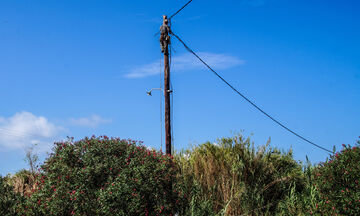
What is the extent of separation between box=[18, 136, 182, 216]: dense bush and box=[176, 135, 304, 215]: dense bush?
3.93ft

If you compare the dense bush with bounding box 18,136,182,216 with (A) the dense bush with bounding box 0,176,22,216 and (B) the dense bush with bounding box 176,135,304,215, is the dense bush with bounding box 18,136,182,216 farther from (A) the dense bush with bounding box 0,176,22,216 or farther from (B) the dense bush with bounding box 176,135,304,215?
(B) the dense bush with bounding box 176,135,304,215

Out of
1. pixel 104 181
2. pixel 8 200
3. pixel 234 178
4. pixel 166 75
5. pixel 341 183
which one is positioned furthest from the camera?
pixel 166 75

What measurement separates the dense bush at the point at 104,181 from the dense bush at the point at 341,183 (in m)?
4.37

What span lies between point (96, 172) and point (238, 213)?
519cm

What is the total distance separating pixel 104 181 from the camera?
1072 centimetres

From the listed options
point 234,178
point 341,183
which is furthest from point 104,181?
point 341,183

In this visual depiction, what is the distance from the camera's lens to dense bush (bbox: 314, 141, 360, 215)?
9.47 meters

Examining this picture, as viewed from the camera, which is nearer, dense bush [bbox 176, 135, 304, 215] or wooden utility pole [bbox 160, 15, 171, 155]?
dense bush [bbox 176, 135, 304, 215]

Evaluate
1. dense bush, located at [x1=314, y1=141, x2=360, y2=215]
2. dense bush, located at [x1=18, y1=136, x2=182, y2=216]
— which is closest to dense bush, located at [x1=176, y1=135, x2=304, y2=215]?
dense bush, located at [x1=18, y1=136, x2=182, y2=216]

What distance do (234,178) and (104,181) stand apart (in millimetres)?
4844

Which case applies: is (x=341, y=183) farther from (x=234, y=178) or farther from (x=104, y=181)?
(x=104, y=181)

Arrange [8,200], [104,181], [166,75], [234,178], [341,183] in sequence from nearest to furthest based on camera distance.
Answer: [341,183]
[104,181]
[8,200]
[234,178]
[166,75]

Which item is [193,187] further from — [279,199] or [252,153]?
[279,199]

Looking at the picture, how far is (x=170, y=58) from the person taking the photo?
47.5 ft
